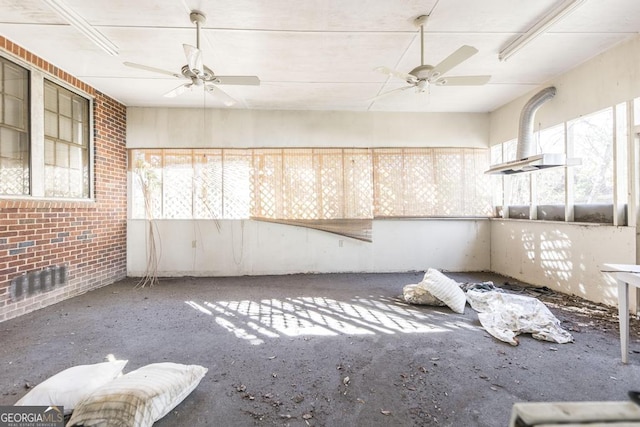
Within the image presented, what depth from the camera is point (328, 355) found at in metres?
2.13

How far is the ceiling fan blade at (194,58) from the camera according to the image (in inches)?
89.4

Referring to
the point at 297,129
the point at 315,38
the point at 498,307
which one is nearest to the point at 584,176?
the point at 498,307

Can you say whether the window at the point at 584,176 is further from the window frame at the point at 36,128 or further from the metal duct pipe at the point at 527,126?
the window frame at the point at 36,128

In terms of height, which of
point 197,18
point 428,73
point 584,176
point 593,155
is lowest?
point 584,176

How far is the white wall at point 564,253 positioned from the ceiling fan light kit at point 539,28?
6.97 feet

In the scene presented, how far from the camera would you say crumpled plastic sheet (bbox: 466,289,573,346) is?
2371mm

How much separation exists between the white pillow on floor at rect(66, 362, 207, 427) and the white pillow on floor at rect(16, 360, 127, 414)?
13cm

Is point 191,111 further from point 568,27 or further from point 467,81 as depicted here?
point 568,27

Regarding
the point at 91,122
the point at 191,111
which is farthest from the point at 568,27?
the point at 91,122

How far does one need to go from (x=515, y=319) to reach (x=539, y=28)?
8.65 ft

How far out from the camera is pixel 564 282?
11.7ft

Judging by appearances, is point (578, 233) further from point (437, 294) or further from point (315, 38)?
point (315, 38)

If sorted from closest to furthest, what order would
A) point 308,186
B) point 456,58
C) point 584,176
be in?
point 456,58 → point 584,176 → point 308,186

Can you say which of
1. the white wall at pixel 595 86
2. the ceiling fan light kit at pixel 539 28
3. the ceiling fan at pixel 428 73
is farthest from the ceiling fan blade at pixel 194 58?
the white wall at pixel 595 86
